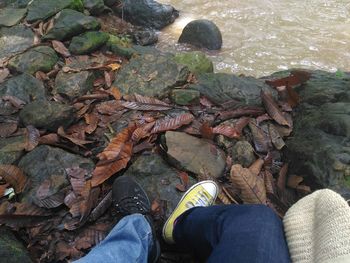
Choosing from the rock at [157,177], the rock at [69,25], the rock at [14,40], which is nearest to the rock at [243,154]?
the rock at [157,177]

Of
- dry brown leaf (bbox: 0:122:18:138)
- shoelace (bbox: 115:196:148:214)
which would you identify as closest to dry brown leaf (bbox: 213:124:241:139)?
shoelace (bbox: 115:196:148:214)

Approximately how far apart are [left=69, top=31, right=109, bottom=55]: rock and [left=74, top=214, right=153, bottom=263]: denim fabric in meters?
2.80

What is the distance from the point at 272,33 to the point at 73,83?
13.3 feet

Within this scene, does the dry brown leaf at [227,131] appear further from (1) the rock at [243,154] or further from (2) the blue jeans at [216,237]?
(2) the blue jeans at [216,237]

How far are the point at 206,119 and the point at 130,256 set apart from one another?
1.83 metres

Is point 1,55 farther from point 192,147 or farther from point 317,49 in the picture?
point 317,49

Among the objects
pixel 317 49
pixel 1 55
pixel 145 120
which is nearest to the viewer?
pixel 145 120

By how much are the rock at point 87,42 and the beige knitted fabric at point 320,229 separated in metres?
3.50

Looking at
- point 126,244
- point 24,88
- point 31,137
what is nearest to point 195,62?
point 24,88

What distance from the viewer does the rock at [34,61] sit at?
428cm

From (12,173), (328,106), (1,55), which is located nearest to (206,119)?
(328,106)

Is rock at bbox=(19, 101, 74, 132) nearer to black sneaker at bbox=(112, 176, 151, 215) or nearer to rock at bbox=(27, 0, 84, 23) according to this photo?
black sneaker at bbox=(112, 176, 151, 215)

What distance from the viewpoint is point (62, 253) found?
2658 mm

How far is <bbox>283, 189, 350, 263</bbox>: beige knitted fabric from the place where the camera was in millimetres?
1616
